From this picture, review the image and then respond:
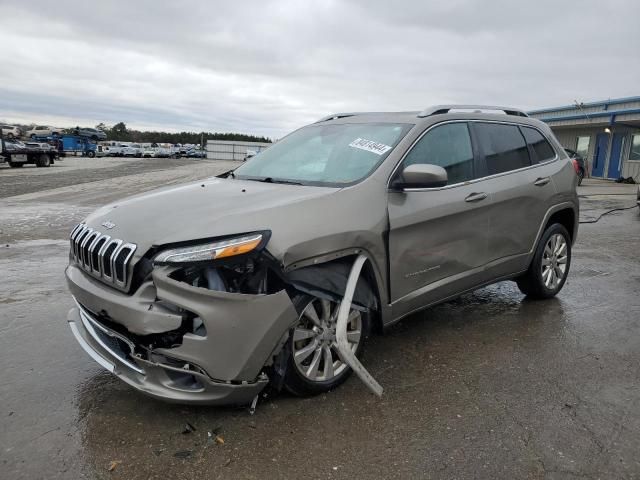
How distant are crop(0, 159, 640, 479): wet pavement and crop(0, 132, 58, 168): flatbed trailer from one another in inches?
1031

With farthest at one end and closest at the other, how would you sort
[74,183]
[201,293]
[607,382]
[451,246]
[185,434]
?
1. [74,183]
2. [451,246]
3. [607,382]
4. [185,434]
5. [201,293]

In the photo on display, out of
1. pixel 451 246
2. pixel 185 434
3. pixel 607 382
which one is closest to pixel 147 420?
pixel 185 434

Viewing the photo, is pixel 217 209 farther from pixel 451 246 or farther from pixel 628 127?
pixel 628 127

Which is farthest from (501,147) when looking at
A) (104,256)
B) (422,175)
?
(104,256)

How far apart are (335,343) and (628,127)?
2619 centimetres

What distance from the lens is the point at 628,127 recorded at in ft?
80.0

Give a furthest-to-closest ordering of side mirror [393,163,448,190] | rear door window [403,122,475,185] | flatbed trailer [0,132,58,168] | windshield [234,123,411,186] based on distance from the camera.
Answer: flatbed trailer [0,132,58,168]
rear door window [403,122,475,185]
windshield [234,123,411,186]
side mirror [393,163,448,190]

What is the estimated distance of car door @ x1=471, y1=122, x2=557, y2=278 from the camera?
4.41 m

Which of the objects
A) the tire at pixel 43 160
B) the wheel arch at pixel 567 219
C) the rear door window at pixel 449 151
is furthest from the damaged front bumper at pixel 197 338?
the tire at pixel 43 160

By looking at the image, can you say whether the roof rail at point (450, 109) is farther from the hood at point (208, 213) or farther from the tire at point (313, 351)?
the tire at point (313, 351)

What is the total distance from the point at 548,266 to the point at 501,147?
4.57 feet

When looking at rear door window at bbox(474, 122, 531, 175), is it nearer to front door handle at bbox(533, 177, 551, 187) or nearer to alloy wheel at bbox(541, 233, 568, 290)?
front door handle at bbox(533, 177, 551, 187)

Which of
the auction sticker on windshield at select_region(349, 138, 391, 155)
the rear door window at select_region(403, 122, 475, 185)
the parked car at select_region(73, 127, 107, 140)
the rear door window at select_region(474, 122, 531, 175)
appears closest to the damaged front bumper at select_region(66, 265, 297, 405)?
the auction sticker on windshield at select_region(349, 138, 391, 155)

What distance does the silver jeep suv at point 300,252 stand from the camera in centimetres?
272
